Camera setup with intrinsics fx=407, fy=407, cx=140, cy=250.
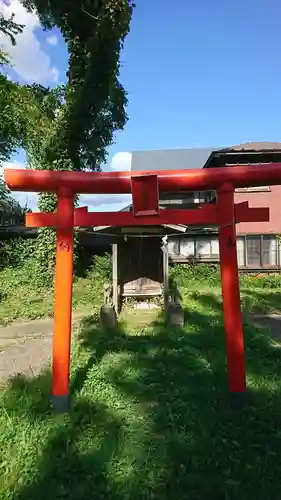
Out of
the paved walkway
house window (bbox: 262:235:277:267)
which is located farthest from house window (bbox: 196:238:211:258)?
the paved walkway

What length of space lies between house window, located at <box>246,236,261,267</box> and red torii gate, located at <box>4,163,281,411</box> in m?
13.0

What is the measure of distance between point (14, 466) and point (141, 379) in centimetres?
223

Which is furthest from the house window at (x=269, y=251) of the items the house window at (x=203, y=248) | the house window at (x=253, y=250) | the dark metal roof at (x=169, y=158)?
the dark metal roof at (x=169, y=158)

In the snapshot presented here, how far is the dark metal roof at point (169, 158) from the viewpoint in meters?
30.3

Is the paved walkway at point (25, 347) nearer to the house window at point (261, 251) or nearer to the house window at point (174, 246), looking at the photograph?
the house window at point (174, 246)

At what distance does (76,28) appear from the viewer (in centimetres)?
1332

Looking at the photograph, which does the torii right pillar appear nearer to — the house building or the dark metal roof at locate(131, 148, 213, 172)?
the house building

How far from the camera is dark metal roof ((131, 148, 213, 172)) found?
30.3 meters

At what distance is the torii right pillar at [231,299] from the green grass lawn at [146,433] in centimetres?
29

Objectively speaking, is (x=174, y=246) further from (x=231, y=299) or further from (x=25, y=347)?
(x=231, y=299)

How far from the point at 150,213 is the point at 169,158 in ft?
93.7

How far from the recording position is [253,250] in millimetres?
17438

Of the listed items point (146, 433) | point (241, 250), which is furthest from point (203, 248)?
point (146, 433)

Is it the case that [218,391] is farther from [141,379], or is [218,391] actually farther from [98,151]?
[98,151]
